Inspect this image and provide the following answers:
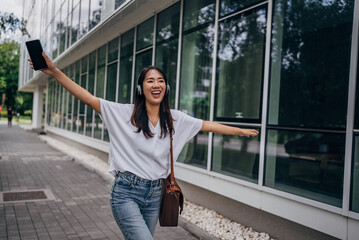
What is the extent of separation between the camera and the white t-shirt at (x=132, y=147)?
2406 mm

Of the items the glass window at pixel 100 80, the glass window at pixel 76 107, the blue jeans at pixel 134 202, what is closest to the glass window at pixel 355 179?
the blue jeans at pixel 134 202

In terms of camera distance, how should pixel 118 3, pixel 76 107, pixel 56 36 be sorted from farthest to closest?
pixel 56 36 → pixel 76 107 → pixel 118 3

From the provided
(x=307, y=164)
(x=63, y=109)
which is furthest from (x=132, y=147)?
(x=63, y=109)

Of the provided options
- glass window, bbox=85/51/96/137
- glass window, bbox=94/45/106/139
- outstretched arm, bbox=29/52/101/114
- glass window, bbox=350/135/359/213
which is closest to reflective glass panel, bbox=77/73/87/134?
glass window, bbox=85/51/96/137

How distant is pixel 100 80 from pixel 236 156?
9.01m

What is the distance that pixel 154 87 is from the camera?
8.31 feet

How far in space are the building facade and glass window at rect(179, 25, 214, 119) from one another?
23 millimetres

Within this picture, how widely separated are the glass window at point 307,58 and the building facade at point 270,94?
0.7 inches

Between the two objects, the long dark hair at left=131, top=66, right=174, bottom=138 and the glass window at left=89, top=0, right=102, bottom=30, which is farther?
the glass window at left=89, top=0, right=102, bottom=30

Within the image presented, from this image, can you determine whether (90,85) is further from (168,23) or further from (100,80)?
(168,23)

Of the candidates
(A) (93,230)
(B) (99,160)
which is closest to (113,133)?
(A) (93,230)

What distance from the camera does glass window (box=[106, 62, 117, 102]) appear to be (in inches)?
469

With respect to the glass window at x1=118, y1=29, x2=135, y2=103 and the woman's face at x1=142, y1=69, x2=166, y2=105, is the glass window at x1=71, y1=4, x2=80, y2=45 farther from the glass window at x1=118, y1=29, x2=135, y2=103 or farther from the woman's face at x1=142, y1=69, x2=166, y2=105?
the woman's face at x1=142, y1=69, x2=166, y2=105

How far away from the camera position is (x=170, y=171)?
8.45 ft
